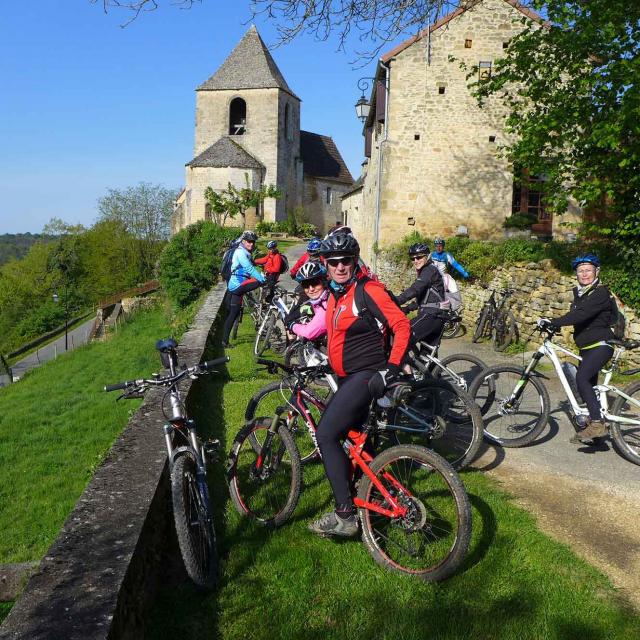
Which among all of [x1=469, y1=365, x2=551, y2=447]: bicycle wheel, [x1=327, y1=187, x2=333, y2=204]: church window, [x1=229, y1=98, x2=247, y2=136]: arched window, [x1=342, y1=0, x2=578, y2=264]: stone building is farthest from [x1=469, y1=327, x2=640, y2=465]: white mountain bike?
[x1=327, y1=187, x2=333, y2=204]: church window

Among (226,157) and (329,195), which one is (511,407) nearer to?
(226,157)

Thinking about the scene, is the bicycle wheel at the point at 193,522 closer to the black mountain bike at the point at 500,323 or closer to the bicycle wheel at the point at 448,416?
the bicycle wheel at the point at 448,416

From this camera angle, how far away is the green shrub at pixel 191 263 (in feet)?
73.6

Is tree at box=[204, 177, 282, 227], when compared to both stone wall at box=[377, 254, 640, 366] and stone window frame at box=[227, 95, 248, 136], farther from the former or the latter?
stone wall at box=[377, 254, 640, 366]

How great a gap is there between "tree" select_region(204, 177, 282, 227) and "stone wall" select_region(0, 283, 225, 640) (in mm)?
40097

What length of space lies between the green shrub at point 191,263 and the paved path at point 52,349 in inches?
854

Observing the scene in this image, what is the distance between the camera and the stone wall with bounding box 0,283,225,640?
2512 mm

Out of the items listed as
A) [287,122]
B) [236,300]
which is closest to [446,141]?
[236,300]

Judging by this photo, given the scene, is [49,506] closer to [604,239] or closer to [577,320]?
[577,320]

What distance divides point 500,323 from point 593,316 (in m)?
6.27

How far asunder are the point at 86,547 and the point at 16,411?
560 inches

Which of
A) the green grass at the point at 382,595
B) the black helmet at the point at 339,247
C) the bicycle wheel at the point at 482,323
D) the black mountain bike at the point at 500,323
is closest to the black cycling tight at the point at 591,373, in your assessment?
the green grass at the point at 382,595

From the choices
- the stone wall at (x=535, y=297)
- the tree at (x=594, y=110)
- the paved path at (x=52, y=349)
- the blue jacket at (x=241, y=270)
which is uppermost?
the tree at (x=594, y=110)

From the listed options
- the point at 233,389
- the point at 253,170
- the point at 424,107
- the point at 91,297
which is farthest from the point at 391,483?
the point at 91,297
